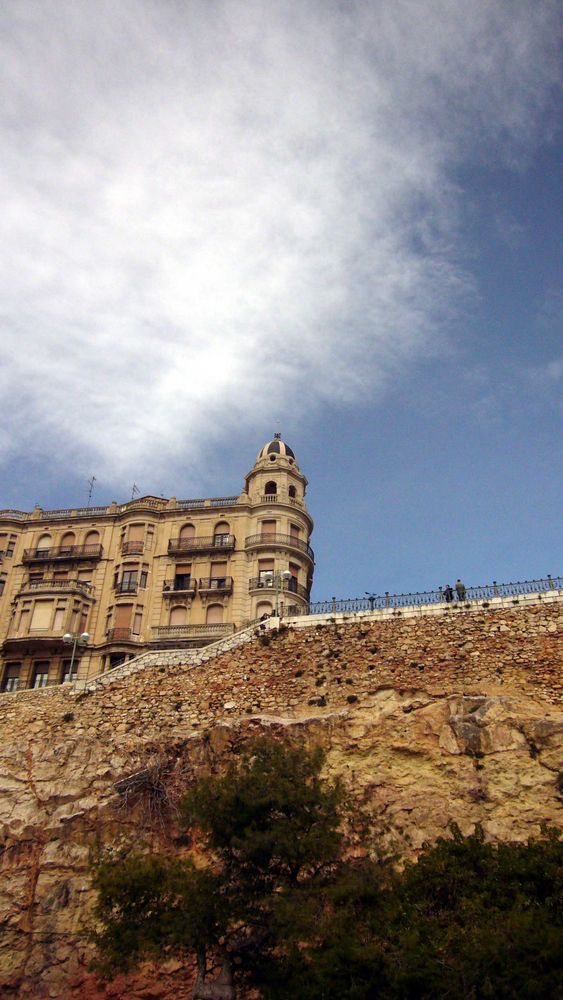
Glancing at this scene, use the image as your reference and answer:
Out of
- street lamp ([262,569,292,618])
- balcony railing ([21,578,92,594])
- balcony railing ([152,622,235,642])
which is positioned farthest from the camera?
balcony railing ([21,578,92,594])

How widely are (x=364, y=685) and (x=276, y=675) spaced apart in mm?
3825

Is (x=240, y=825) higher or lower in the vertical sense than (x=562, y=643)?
lower

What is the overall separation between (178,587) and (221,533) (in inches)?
166

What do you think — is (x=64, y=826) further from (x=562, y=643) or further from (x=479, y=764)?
(x=562, y=643)

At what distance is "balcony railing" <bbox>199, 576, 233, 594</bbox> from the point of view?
42281mm

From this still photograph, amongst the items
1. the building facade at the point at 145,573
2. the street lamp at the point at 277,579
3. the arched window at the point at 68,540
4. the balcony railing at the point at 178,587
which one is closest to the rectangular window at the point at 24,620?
the building facade at the point at 145,573

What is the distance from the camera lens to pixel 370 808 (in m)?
24.6

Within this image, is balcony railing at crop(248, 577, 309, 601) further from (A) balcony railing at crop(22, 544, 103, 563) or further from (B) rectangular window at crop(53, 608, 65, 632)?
(B) rectangular window at crop(53, 608, 65, 632)

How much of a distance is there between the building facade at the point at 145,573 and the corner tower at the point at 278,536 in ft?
0.22

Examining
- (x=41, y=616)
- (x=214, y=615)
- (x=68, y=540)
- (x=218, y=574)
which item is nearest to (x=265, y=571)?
(x=218, y=574)

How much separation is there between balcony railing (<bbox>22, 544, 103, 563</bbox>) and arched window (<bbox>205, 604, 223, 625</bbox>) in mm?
8444

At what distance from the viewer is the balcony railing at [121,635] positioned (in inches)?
1638

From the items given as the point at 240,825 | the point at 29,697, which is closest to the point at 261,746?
the point at 240,825

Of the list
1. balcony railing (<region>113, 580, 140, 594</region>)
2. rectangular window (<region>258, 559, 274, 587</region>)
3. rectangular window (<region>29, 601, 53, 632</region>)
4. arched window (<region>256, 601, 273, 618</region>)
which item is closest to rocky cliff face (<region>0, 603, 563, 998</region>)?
arched window (<region>256, 601, 273, 618</region>)
